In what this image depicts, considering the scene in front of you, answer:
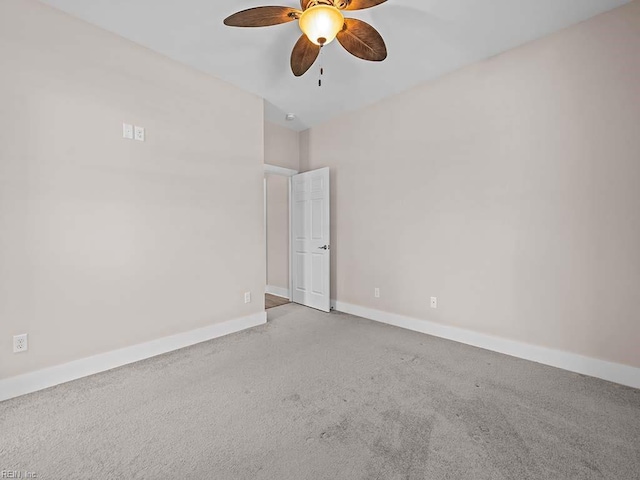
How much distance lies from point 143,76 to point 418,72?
2664mm

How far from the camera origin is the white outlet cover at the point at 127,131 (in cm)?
257

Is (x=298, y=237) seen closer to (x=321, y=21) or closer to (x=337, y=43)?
(x=337, y=43)

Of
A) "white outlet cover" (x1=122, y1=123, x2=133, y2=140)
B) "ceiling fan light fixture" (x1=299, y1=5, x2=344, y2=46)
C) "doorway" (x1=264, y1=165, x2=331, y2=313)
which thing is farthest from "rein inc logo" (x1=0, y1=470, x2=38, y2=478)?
"doorway" (x1=264, y1=165, x2=331, y2=313)

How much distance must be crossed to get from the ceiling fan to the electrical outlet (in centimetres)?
257

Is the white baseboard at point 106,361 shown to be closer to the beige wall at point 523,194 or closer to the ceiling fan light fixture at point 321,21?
the beige wall at point 523,194

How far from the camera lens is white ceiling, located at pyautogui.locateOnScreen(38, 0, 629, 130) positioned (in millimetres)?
2201

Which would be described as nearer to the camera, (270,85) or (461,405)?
(461,405)

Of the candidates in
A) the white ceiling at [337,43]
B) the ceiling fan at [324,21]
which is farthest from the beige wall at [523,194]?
the ceiling fan at [324,21]

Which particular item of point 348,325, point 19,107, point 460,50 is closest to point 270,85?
point 460,50

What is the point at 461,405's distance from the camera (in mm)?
1967

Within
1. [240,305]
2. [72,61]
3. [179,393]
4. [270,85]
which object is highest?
[270,85]

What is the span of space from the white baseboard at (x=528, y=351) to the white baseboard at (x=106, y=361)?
1.94 metres

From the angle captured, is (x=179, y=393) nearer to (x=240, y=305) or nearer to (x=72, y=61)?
(x=240, y=305)

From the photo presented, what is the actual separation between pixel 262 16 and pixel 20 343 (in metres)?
2.78
